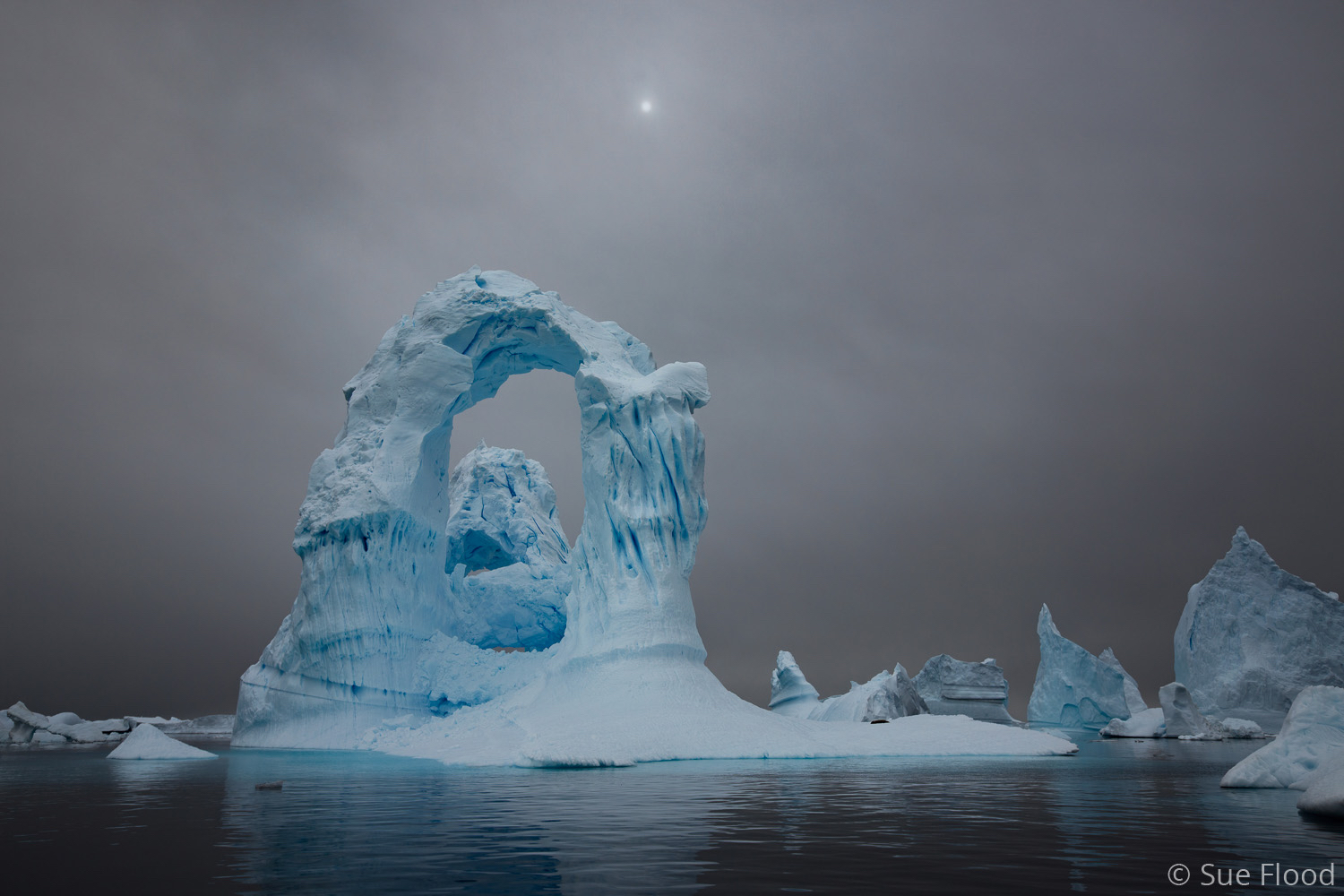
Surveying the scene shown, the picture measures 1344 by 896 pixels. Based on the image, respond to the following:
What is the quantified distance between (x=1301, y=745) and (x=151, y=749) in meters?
20.8

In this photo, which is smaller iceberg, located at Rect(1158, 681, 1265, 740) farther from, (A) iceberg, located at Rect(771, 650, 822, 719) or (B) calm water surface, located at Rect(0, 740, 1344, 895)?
(B) calm water surface, located at Rect(0, 740, 1344, 895)

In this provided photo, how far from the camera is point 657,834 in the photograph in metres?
5.71

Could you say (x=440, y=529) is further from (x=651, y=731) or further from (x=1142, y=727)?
(x=1142, y=727)

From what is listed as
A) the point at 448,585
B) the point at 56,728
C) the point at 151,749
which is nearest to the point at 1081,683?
the point at 448,585

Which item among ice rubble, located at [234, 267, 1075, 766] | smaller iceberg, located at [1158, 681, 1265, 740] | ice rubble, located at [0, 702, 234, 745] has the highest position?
ice rubble, located at [234, 267, 1075, 766]

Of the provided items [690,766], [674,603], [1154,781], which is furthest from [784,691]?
[1154,781]

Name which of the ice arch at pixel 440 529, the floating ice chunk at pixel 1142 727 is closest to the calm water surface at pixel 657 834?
the ice arch at pixel 440 529

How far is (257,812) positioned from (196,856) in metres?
2.49

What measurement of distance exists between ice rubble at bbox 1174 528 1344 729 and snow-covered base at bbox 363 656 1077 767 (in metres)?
18.9

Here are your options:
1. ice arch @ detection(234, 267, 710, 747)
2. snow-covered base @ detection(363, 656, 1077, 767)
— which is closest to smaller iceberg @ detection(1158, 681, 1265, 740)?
snow-covered base @ detection(363, 656, 1077, 767)

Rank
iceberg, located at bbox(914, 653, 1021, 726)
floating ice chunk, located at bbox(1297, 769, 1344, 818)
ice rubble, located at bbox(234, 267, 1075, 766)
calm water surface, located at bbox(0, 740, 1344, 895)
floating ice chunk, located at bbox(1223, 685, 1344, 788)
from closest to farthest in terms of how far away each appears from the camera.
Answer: calm water surface, located at bbox(0, 740, 1344, 895)
floating ice chunk, located at bbox(1297, 769, 1344, 818)
floating ice chunk, located at bbox(1223, 685, 1344, 788)
ice rubble, located at bbox(234, 267, 1075, 766)
iceberg, located at bbox(914, 653, 1021, 726)

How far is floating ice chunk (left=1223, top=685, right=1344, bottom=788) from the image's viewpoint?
8984mm

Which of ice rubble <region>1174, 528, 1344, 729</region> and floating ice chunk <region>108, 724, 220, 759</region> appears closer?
floating ice chunk <region>108, 724, 220, 759</region>

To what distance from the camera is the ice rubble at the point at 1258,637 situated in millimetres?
28328
